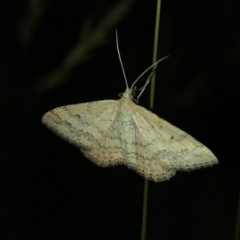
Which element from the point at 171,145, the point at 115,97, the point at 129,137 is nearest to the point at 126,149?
the point at 129,137

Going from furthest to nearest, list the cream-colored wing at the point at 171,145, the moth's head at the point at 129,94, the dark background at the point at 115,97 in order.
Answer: the dark background at the point at 115,97 → the moth's head at the point at 129,94 → the cream-colored wing at the point at 171,145

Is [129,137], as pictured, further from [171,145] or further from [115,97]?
[115,97]

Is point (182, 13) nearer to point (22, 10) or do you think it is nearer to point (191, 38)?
point (191, 38)

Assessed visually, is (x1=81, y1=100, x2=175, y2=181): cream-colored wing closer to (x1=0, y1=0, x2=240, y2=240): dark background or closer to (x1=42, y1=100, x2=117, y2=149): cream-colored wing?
(x1=42, y1=100, x2=117, y2=149): cream-colored wing

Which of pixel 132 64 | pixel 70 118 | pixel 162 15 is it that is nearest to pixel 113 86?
pixel 132 64

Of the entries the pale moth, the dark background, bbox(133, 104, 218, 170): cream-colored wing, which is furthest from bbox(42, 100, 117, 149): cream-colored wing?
the dark background

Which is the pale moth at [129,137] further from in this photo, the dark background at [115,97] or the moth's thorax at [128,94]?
the dark background at [115,97]

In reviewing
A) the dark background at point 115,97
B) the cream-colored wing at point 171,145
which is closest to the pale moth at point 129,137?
the cream-colored wing at point 171,145
